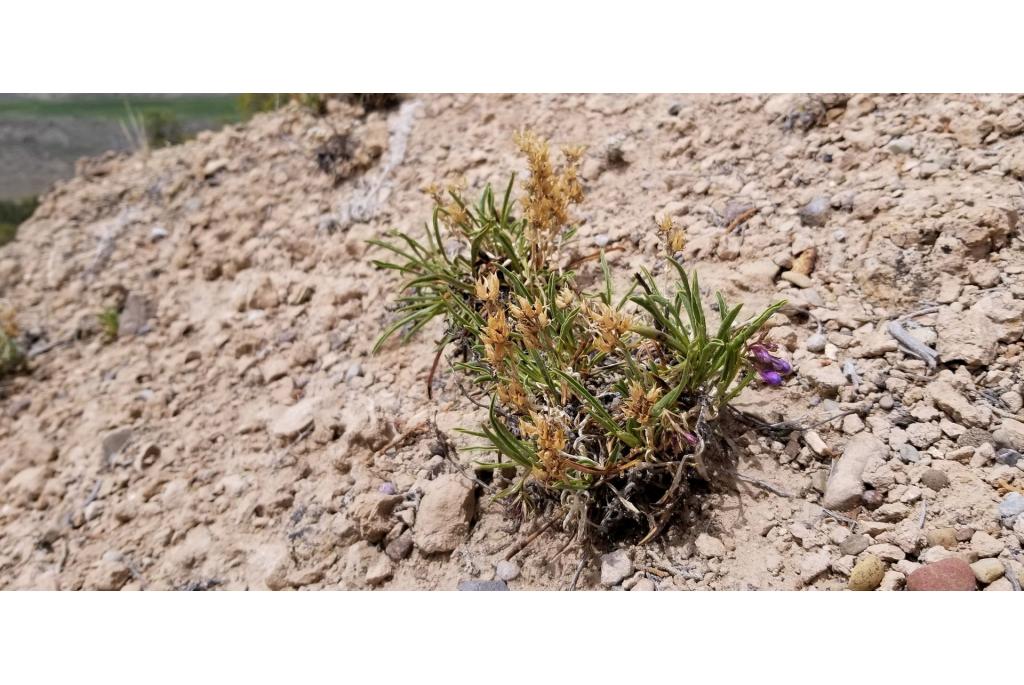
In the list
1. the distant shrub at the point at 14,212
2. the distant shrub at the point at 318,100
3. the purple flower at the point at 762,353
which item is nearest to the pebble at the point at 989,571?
the purple flower at the point at 762,353

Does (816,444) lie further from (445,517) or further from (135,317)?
(135,317)

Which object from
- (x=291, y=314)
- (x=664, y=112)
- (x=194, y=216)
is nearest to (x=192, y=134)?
(x=194, y=216)

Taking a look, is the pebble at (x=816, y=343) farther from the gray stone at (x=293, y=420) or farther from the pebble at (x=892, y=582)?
the gray stone at (x=293, y=420)

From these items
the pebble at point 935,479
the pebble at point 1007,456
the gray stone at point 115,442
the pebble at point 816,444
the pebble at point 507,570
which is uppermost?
the pebble at point 1007,456

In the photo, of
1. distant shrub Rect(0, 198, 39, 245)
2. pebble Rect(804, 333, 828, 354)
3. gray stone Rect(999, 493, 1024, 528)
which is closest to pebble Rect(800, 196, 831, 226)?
pebble Rect(804, 333, 828, 354)

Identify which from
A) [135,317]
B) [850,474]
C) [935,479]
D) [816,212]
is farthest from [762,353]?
[135,317]

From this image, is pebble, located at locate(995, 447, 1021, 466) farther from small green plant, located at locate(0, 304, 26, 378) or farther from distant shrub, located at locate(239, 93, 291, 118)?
small green plant, located at locate(0, 304, 26, 378)
